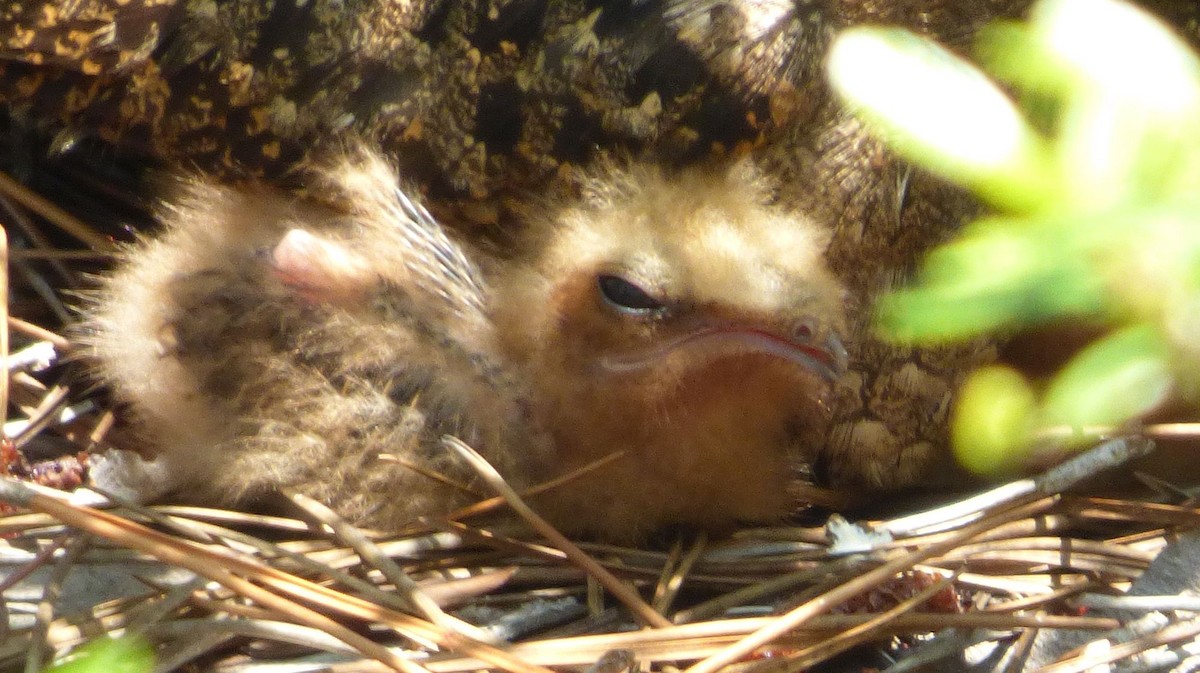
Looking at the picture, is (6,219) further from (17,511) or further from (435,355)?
(435,355)

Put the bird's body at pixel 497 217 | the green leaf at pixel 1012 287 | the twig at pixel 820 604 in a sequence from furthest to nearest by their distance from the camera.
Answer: the bird's body at pixel 497 217 < the twig at pixel 820 604 < the green leaf at pixel 1012 287

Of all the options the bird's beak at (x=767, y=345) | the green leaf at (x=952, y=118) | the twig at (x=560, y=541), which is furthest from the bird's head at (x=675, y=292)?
the green leaf at (x=952, y=118)

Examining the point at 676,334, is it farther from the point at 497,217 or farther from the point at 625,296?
the point at 497,217

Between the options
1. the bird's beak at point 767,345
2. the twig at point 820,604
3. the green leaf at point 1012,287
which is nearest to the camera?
the green leaf at point 1012,287

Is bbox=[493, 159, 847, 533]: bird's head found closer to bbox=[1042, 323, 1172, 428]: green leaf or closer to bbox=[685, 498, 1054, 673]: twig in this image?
bbox=[685, 498, 1054, 673]: twig

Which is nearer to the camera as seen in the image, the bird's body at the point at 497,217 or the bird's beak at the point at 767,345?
the bird's beak at the point at 767,345

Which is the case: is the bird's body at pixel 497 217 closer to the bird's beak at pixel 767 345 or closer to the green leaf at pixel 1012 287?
the bird's beak at pixel 767 345

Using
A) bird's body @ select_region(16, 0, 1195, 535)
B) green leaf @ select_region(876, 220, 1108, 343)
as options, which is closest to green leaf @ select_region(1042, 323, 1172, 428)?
green leaf @ select_region(876, 220, 1108, 343)

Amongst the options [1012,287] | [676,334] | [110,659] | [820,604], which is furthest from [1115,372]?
[676,334]
